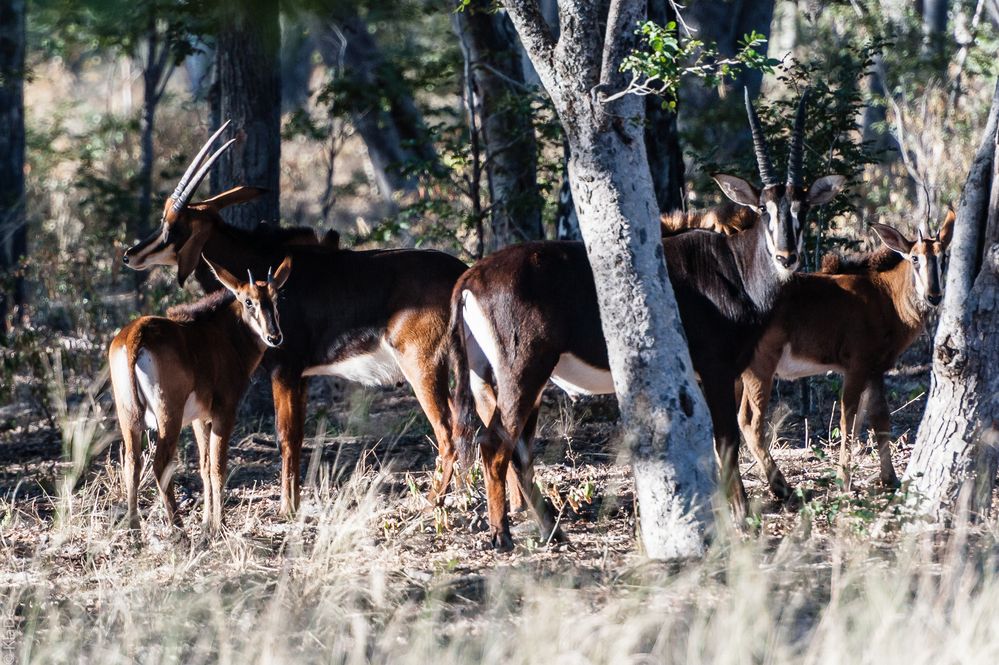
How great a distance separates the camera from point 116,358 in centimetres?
784

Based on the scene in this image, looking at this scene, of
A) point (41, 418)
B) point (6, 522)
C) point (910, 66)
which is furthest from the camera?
point (910, 66)

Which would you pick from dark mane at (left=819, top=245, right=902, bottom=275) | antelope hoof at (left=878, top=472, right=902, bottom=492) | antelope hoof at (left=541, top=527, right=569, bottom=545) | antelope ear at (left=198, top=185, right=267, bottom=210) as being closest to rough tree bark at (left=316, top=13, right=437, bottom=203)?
antelope ear at (left=198, top=185, right=267, bottom=210)

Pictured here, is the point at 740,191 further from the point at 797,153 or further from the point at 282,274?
the point at 282,274

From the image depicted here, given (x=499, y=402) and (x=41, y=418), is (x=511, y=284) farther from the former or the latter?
(x=41, y=418)

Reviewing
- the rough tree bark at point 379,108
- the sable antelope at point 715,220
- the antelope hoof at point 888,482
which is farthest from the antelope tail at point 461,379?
the rough tree bark at point 379,108

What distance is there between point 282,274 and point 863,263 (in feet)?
13.4

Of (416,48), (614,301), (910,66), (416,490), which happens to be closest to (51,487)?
(416,490)

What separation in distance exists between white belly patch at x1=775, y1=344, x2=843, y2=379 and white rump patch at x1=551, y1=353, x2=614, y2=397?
151 centimetres

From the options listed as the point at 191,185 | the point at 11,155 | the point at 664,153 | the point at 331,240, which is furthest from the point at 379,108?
the point at 191,185

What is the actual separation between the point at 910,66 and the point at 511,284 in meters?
11.8

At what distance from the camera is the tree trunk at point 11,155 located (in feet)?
46.2

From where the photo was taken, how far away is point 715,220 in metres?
8.57

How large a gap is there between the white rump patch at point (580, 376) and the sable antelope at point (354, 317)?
3.60 feet

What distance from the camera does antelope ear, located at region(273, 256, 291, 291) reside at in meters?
8.51
